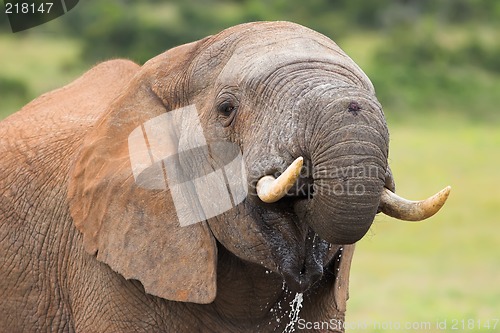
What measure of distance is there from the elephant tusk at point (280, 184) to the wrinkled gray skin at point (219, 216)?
0.36ft

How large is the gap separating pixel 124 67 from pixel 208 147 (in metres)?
1.67

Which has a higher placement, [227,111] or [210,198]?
[227,111]

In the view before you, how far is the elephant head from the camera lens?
4.56 metres

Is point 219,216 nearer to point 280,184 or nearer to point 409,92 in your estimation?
point 280,184

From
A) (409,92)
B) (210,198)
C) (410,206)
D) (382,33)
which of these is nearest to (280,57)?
(210,198)

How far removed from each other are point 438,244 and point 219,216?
10082mm

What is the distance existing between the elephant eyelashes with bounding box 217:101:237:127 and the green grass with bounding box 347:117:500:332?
5.77 ft

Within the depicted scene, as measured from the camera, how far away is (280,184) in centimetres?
452

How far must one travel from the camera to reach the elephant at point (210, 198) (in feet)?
15.2

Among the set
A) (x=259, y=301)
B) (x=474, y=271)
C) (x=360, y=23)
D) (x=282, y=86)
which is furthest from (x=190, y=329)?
(x=360, y=23)

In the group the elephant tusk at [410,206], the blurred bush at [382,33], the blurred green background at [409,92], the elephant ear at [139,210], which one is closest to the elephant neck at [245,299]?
the elephant ear at [139,210]

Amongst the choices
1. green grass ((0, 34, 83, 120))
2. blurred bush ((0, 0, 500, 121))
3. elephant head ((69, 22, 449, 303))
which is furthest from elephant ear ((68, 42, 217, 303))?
blurred bush ((0, 0, 500, 121))

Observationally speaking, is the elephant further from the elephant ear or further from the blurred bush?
the blurred bush

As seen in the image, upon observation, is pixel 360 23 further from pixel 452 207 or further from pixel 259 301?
pixel 259 301
